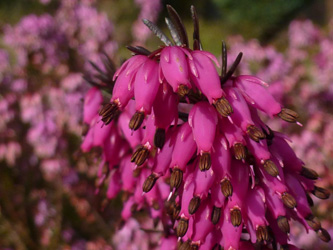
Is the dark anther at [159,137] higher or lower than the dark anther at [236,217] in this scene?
higher

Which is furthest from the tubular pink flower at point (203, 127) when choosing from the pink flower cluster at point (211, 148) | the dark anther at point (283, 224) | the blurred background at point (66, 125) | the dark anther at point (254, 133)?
the blurred background at point (66, 125)

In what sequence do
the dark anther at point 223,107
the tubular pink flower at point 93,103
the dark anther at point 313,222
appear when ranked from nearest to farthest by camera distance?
1. the dark anther at point 223,107
2. the dark anther at point 313,222
3. the tubular pink flower at point 93,103

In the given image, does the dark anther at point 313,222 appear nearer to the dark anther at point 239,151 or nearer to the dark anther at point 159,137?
the dark anther at point 239,151

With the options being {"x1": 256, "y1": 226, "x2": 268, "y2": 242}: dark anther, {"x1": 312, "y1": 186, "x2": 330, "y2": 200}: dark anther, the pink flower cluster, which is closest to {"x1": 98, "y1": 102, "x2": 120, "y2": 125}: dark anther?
the pink flower cluster

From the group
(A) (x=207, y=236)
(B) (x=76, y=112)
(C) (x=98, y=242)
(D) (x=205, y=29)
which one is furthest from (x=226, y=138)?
(D) (x=205, y=29)

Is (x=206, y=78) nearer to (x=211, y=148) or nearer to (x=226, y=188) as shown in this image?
A: (x=211, y=148)

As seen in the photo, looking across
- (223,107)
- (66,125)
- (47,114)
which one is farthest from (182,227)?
(66,125)

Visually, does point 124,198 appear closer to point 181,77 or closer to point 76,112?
point 181,77
